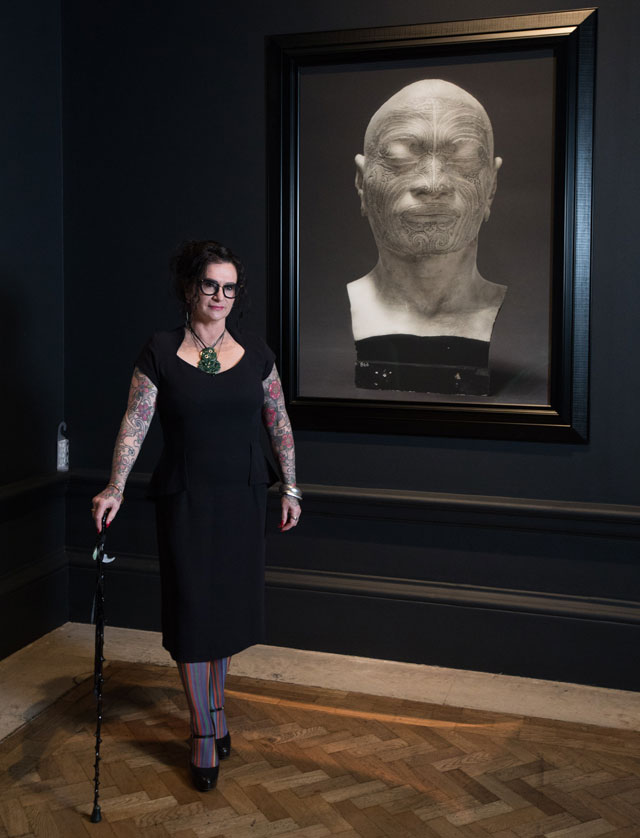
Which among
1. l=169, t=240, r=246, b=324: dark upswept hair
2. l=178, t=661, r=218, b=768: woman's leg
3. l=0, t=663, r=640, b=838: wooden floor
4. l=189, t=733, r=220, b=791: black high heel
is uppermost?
l=169, t=240, r=246, b=324: dark upswept hair

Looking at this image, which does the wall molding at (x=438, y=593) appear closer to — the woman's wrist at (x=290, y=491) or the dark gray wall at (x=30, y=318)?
the dark gray wall at (x=30, y=318)

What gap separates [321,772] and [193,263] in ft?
5.76

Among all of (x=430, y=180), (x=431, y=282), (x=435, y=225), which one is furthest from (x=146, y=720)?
(x=430, y=180)

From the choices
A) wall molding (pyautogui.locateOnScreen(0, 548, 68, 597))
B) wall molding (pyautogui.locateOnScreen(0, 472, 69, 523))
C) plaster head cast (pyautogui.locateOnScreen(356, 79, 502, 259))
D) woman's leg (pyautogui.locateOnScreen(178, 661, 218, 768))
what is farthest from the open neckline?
wall molding (pyautogui.locateOnScreen(0, 548, 68, 597))

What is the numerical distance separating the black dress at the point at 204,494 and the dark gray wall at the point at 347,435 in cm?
111

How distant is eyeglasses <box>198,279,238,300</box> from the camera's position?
2916mm

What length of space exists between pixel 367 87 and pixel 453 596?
2.21 metres

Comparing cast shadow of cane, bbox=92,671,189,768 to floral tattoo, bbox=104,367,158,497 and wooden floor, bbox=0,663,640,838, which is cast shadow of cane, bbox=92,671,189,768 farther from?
floral tattoo, bbox=104,367,158,497

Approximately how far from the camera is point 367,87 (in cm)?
386

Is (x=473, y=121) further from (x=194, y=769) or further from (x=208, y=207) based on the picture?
(x=194, y=769)

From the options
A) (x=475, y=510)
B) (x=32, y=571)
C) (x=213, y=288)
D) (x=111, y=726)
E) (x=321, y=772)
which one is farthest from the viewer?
(x=32, y=571)

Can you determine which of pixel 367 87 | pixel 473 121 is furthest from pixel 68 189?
pixel 473 121

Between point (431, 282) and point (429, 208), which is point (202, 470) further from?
point (429, 208)

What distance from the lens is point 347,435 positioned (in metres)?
4.06
